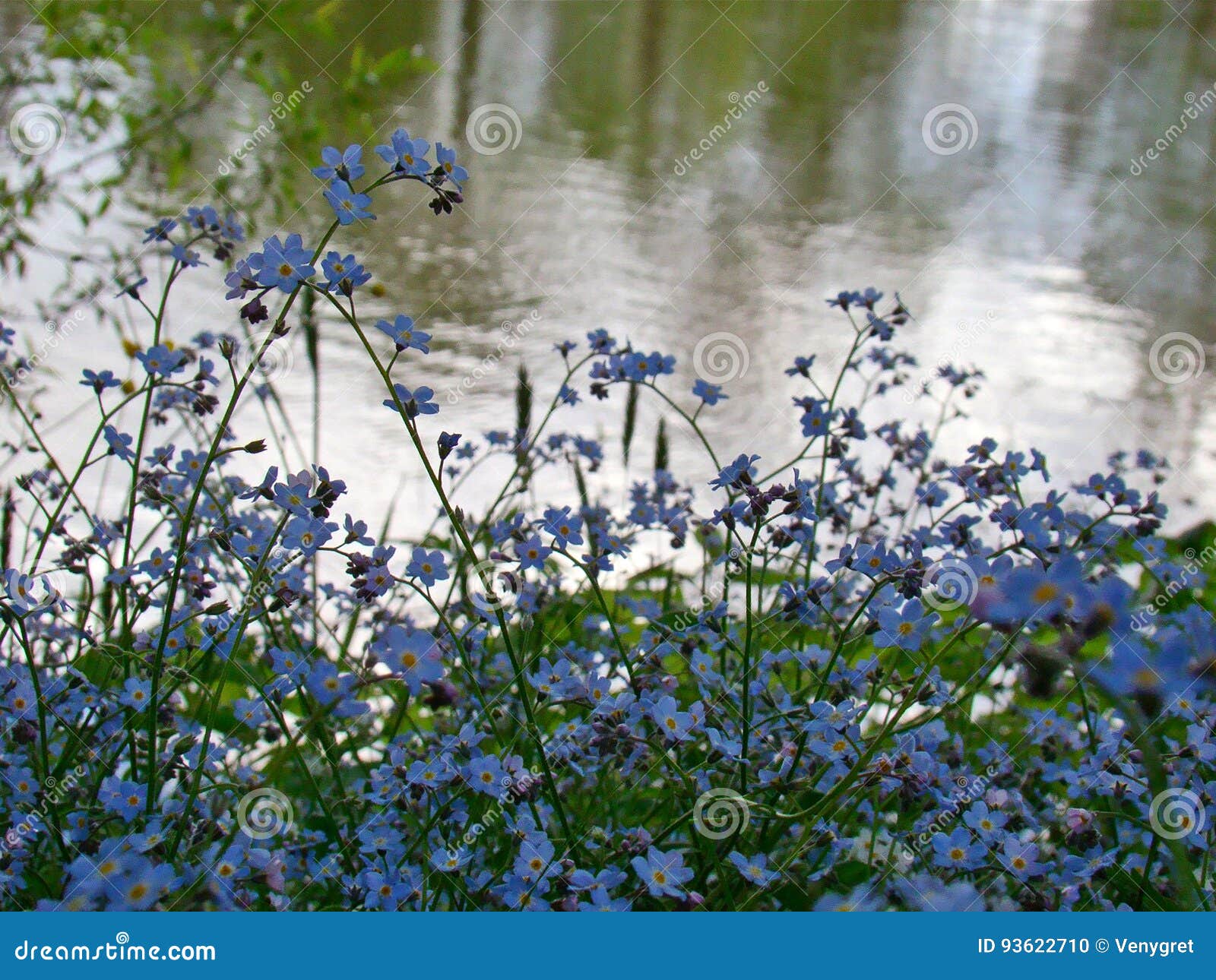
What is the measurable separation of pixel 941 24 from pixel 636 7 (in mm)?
2426

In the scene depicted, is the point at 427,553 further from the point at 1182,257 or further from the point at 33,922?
the point at 1182,257

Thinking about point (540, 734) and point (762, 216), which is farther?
point (762, 216)

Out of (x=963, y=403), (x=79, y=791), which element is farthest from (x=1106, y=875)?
(x=963, y=403)

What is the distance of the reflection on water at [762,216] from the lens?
3.55m

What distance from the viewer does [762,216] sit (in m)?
4.83

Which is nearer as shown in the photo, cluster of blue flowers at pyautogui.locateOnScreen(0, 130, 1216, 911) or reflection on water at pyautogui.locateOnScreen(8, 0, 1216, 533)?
cluster of blue flowers at pyautogui.locateOnScreen(0, 130, 1216, 911)

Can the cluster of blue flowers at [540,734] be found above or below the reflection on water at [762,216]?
below

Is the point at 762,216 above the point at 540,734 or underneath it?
above

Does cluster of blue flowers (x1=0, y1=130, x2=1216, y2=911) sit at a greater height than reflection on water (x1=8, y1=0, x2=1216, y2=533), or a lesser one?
lesser

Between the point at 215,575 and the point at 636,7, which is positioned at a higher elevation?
the point at 636,7

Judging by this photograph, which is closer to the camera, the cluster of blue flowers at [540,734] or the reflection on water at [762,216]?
the cluster of blue flowers at [540,734]

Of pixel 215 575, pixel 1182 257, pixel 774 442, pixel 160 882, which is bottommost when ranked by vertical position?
pixel 160 882

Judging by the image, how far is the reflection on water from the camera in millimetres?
3555

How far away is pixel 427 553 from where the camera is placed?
4.12 ft
